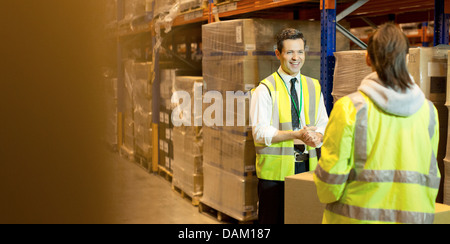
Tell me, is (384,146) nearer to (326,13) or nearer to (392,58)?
(392,58)

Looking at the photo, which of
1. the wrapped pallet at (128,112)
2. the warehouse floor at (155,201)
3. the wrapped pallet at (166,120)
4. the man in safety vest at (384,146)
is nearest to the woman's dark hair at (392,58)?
the man in safety vest at (384,146)

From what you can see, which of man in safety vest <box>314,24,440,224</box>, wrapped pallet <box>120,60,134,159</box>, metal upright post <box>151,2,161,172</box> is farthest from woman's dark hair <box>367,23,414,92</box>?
wrapped pallet <box>120,60,134,159</box>

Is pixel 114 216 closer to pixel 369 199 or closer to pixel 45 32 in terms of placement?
pixel 45 32

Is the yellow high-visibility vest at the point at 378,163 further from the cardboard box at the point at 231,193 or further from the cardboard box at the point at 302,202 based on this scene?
the cardboard box at the point at 231,193

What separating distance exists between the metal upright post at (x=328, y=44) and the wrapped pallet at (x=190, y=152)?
221 centimetres

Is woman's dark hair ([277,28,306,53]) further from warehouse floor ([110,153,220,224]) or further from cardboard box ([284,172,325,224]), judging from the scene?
warehouse floor ([110,153,220,224])

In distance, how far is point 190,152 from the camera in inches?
232

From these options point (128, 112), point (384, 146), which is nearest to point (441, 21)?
point (384, 146)

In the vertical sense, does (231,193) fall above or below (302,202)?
below

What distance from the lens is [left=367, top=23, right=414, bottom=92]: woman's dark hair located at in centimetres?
181

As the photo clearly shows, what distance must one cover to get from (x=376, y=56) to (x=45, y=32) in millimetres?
1492

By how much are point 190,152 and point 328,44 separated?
8.95 ft
